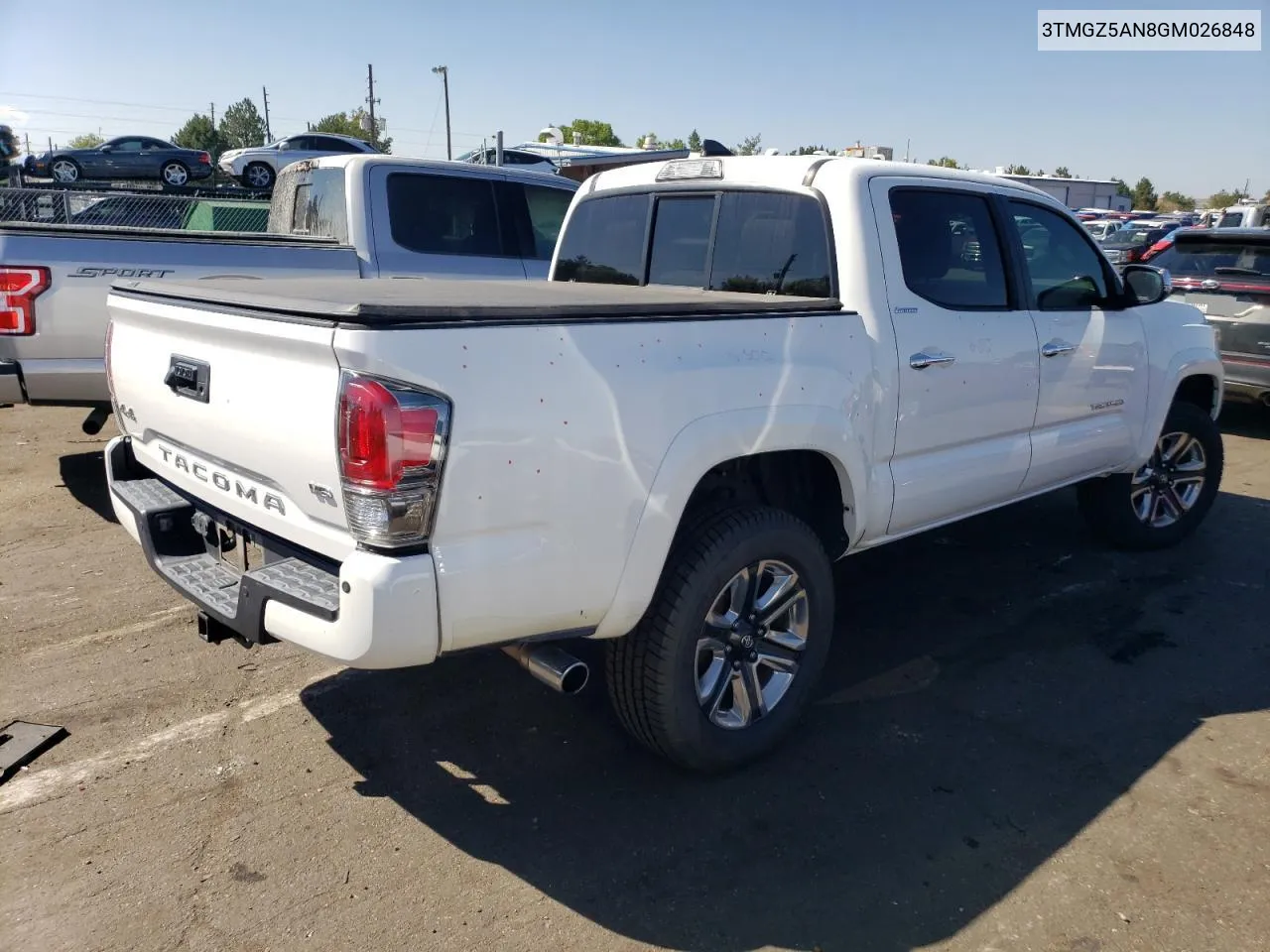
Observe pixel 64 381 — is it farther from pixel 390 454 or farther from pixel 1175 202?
pixel 1175 202

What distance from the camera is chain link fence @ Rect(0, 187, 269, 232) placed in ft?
33.1

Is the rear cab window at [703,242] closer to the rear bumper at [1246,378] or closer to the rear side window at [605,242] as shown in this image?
the rear side window at [605,242]

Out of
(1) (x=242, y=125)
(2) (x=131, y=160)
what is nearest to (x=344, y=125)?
(1) (x=242, y=125)

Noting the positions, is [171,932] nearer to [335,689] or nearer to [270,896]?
[270,896]

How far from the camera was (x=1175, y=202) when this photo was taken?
93188mm

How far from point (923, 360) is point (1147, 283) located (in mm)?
1888

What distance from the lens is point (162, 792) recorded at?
3082mm

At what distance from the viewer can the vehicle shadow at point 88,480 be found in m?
5.95

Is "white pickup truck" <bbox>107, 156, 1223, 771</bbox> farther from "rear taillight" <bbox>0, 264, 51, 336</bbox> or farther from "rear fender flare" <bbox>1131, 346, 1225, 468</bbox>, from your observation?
"rear taillight" <bbox>0, 264, 51, 336</bbox>

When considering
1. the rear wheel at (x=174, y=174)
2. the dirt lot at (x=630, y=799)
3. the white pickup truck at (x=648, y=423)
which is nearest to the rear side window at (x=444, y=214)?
the white pickup truck at (x=648, y=423)

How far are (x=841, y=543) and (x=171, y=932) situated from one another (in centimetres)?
245

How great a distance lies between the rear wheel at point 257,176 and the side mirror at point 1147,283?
78.6 feet

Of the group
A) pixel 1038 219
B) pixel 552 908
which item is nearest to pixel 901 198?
pixel 1038 219

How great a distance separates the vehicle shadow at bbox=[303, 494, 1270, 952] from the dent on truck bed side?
51 centimetres
